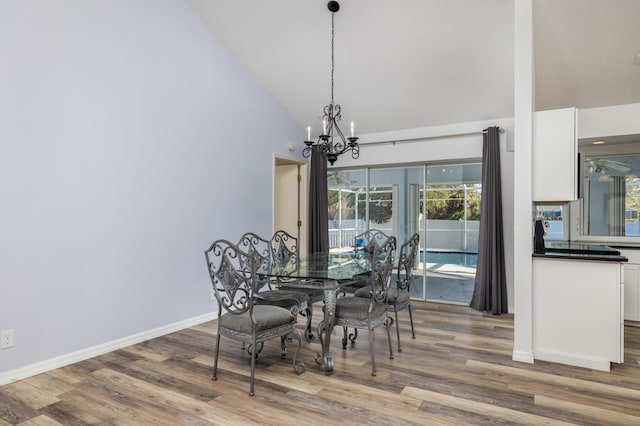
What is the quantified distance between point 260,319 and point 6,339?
181 cm

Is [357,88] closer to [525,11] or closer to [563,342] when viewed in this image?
[525,11]

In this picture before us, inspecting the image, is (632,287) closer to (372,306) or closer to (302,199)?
(372,306)

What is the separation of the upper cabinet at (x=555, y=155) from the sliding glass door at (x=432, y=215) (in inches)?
77.5

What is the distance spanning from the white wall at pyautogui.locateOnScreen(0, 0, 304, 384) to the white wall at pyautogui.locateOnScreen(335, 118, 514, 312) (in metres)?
1.96

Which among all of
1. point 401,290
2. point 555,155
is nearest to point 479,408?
point 401,290

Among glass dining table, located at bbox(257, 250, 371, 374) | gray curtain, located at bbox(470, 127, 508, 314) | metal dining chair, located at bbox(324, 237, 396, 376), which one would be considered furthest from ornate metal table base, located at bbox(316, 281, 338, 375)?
gray curtain, located at bbox(470, 127, 508, 314)

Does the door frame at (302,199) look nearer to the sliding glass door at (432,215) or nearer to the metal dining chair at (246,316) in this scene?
the sliding glass door at (432,215)

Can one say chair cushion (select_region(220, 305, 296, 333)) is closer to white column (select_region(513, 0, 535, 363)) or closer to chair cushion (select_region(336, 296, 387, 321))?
chair cushion (select_region(336, 296, 387, 321))

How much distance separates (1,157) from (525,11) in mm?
4112

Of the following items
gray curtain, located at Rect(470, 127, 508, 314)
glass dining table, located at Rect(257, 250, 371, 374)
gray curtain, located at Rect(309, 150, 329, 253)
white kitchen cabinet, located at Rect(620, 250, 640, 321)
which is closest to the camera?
glass dining table, located at Rect(257, 250, 371, 374)

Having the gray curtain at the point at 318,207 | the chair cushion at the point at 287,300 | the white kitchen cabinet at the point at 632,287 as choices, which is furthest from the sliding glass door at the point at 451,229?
the chair cushion at the point at 287,300

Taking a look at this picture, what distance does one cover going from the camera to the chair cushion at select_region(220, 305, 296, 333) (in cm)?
270

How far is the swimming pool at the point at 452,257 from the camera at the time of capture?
5.27 metres

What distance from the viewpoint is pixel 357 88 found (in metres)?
4.88
